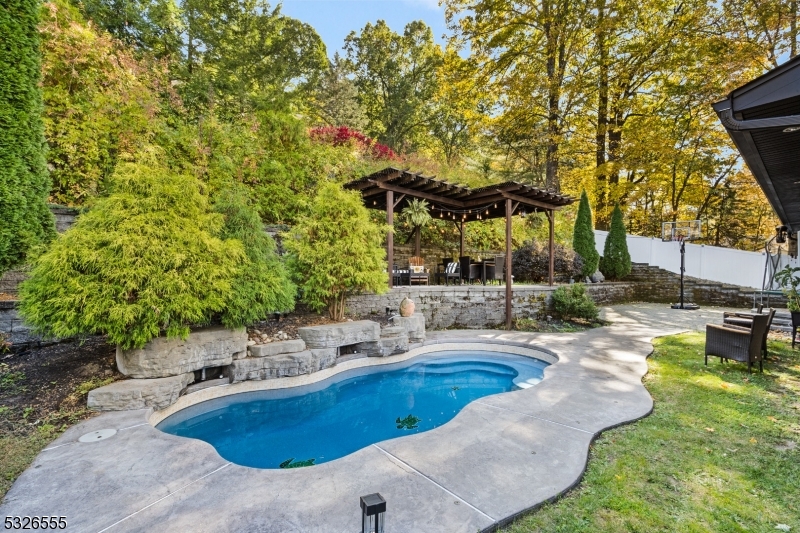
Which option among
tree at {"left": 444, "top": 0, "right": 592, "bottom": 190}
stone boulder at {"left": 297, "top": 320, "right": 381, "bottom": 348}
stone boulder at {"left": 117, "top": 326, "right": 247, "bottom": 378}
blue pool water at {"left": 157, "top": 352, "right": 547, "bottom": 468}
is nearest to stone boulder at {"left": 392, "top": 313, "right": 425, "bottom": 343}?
blue pool water at {"left": 157, "top": 352, "right": 547, "bottom": 468}

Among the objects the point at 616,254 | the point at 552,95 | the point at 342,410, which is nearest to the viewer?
the point at 342,410

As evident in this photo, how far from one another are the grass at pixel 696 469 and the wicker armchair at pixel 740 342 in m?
0.47

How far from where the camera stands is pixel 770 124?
9.86ft

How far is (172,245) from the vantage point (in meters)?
4.29

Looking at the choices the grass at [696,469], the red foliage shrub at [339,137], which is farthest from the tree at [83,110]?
the grass at [696,469]

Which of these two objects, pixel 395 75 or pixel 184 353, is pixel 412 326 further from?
pixel 395 75

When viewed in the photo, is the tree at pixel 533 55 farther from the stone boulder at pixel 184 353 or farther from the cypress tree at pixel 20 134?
the cypress tree at pixel 20 134

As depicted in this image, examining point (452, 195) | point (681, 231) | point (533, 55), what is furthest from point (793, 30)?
point (452, 195)

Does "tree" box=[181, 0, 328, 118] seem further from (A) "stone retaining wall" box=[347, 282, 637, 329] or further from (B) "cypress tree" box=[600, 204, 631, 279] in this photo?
(B) "cypress tree" box=[600, 204, 631, 279]

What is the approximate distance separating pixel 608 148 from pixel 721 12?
18.0 feet

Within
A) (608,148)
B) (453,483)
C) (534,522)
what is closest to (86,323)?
(453,483)

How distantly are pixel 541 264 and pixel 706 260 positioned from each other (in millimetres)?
6168

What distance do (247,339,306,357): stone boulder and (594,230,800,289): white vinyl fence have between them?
1282 centimetres

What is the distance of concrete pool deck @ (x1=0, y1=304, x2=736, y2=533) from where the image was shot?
2057mm
